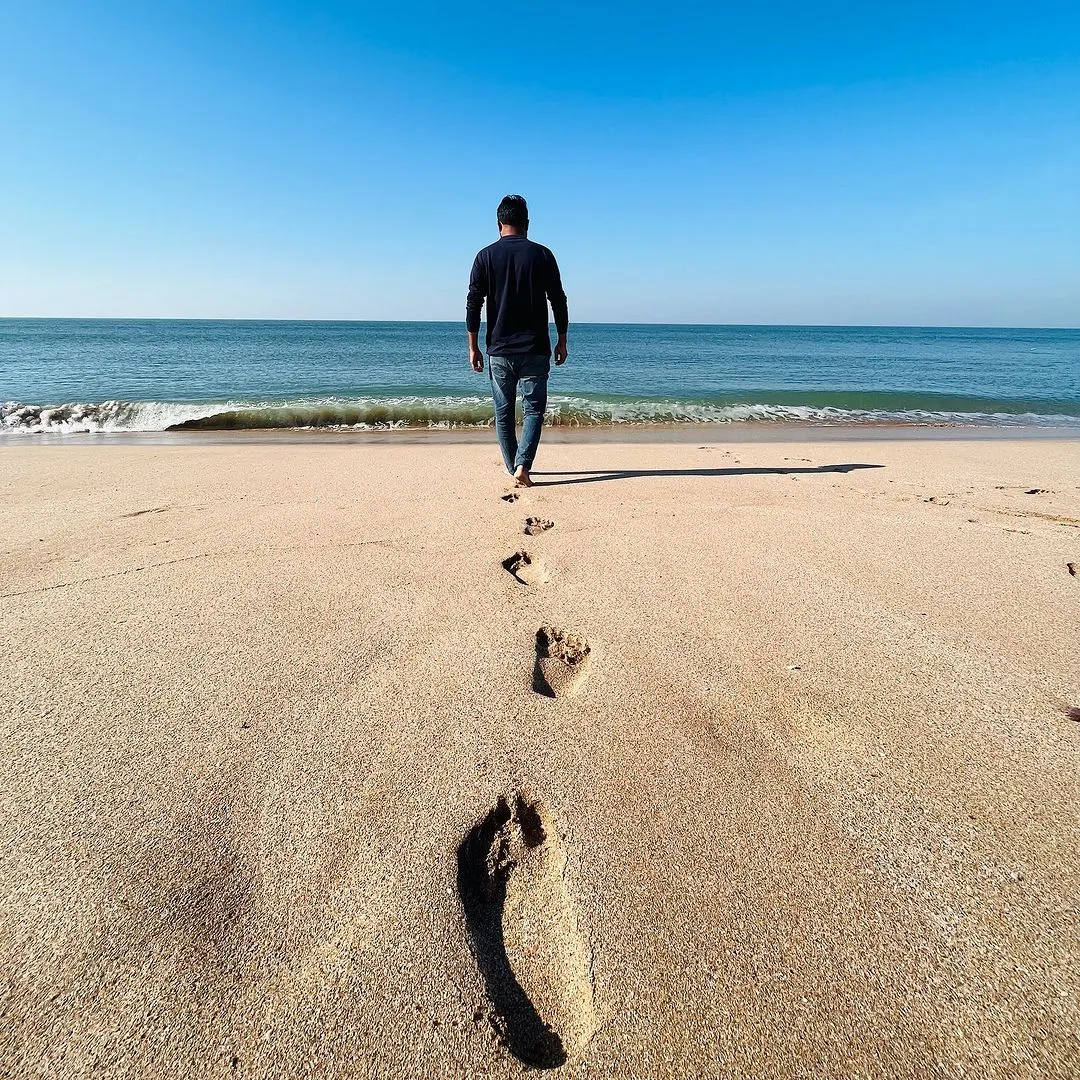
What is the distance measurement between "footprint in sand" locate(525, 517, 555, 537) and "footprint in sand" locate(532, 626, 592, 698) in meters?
0.98

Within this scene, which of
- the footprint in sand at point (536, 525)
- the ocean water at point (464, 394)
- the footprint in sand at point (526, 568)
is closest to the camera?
the footprint in sand at point (526, 568)

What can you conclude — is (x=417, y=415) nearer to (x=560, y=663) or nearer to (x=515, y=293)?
(x=515, y=293)

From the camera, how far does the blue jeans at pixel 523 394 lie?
363cm

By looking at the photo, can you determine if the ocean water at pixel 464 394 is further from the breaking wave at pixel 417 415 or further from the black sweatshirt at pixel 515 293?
the black sweatshirt at pixel 515 293

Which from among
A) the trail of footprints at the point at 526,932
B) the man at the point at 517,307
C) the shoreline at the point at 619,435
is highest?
the man at the point at 517,307

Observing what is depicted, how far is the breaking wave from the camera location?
8.37m

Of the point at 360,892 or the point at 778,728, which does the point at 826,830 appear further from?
the point at 360,892

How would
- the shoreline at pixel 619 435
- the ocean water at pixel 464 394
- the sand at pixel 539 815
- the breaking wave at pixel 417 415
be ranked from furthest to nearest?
the ocean water at pixel 464 394, the breaking wave at pixel 417 415, the shoreline at pixel 619 435, the sand at pixel 539 815

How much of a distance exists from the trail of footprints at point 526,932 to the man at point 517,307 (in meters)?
2.82

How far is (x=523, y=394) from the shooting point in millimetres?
3730

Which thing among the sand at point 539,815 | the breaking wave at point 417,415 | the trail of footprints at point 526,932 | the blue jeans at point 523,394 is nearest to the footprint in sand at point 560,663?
the sand at point 539,815

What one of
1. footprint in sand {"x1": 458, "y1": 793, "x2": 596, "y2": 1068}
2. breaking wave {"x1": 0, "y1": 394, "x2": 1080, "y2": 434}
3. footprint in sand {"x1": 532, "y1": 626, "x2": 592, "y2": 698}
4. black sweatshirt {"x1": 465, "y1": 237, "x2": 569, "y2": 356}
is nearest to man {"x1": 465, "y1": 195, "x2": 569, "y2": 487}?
black sweatshirt {"x1": 465, "y1": 237, "x2": 569, "y2": 356}

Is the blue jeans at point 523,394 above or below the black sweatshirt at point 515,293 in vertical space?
below

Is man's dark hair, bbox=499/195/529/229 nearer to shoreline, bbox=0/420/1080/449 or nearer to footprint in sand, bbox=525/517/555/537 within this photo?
footprint in sand, bbox=525/517/555/537
